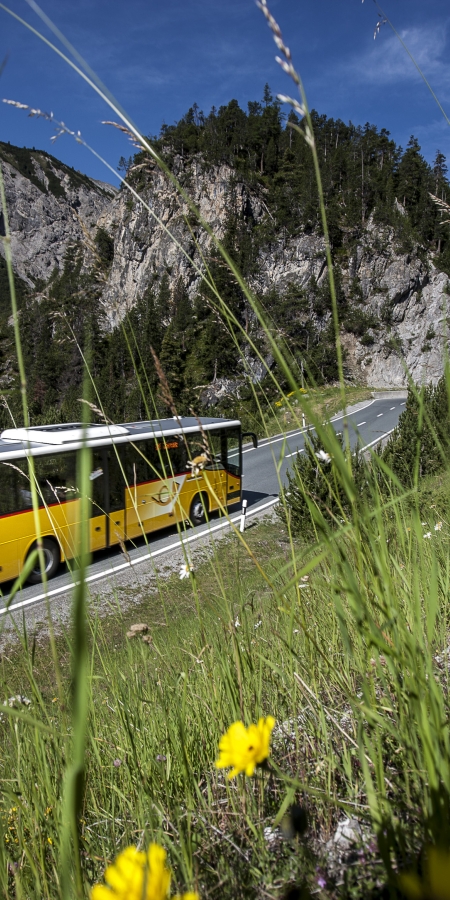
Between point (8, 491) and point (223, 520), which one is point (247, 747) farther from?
point (8, 491)

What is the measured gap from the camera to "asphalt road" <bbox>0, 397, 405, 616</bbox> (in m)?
1.73

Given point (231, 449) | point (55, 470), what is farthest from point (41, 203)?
point (55, 470)

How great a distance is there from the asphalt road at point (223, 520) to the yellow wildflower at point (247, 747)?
1.03 ft

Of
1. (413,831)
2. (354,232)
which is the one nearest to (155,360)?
(413,831)

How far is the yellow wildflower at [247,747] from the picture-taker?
678 millimetres

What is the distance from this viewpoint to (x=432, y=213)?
74.4 m

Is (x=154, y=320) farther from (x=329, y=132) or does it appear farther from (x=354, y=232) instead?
(x=329, y=132)

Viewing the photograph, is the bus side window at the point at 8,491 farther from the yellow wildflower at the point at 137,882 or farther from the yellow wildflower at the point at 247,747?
the yellow wildflower at the point at 137,882

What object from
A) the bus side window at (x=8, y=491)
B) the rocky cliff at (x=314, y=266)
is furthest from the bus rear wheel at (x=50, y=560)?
the rocky cliff at (x=314, y=266)

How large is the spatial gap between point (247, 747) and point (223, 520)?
48.8 inches

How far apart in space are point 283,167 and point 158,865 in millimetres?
94896

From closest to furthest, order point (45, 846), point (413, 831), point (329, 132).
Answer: point (413, 831) → point (45, 846) → point (329, 132)

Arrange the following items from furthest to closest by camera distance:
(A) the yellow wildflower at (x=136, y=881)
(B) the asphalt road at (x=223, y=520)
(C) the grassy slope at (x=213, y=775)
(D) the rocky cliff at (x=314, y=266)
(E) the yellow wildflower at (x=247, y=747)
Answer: (D) the rocky cliff at (x=314, y=266), (B) the asphalt road at (x=223, y=520), (C) the grassy slope at (x=213, y=775), (E) the yellow wildflower at (x=247, y=747), (A) the yellow wildflower at (x=136, y=881)

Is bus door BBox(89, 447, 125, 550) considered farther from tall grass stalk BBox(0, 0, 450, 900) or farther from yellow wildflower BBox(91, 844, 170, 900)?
yellow wildflower BBox(91, 844, 170, 900)
